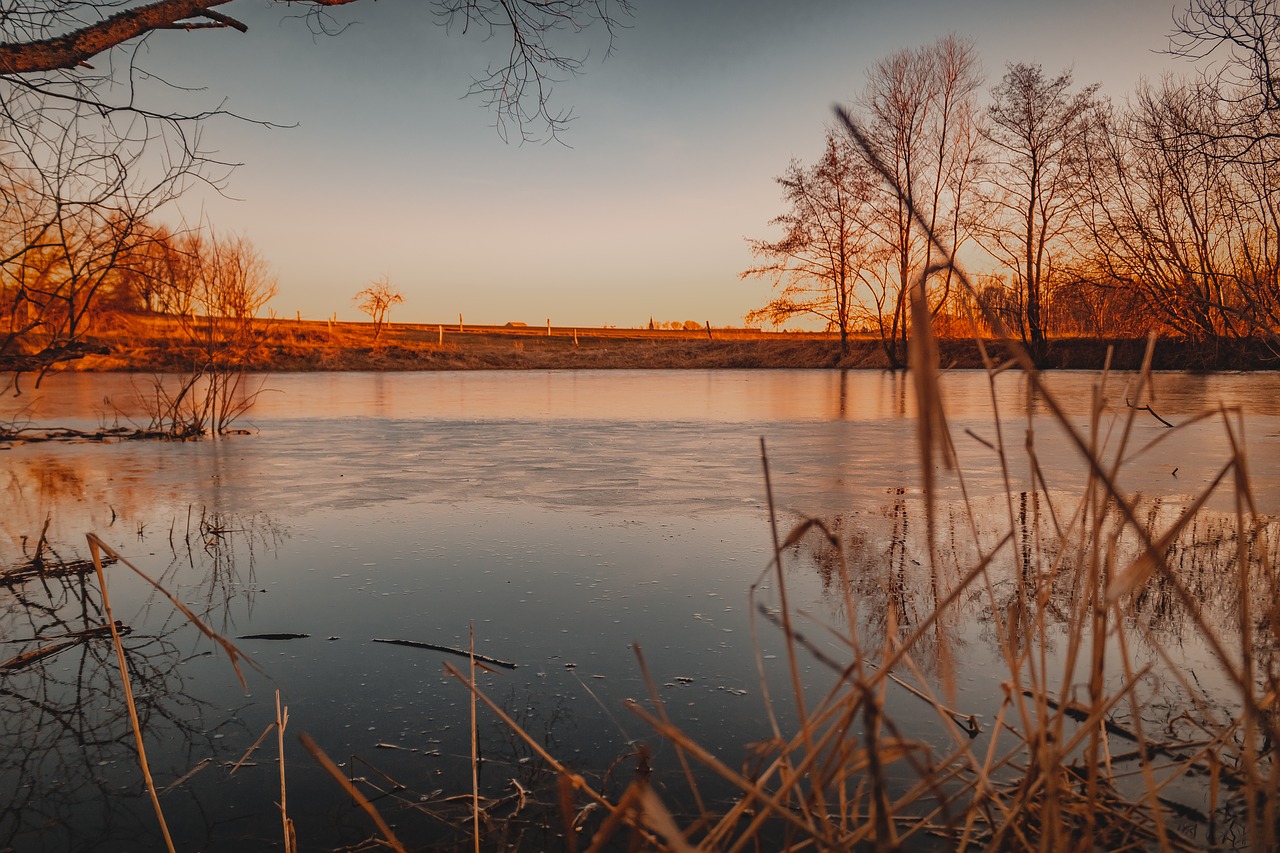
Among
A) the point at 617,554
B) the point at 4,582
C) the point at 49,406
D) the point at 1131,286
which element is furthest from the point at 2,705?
the point at 1131,286

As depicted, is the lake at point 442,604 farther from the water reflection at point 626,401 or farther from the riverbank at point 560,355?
the riverbank at point 560,355

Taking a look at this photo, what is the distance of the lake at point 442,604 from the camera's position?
5.76ft

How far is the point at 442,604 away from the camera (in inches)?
116

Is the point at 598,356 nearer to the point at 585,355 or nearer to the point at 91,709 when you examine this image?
the point at 585,355

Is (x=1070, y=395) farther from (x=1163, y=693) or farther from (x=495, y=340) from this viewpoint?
(x=495, y=340)

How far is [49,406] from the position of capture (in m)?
12.3

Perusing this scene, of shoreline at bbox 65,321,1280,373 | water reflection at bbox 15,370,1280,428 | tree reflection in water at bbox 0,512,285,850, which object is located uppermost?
shoreline at bbox 65,321,1280,373

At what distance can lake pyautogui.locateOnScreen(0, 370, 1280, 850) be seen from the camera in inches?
69.1

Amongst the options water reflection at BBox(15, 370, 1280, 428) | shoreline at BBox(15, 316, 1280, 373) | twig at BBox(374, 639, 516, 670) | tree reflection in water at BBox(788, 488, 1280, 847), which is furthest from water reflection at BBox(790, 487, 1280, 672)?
shoreline at BBox(15, 316, 1280, 373)

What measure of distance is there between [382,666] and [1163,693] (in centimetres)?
222

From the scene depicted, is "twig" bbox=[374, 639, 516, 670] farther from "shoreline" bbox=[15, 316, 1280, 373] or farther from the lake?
"shoreline" bbox=[15, 316, 1280, 373]

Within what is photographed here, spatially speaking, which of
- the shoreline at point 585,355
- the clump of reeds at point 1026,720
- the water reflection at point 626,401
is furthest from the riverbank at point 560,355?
the clump of reeds at point 1026,720

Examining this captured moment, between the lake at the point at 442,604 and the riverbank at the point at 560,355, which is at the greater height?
the riverbank at the point at 560,355

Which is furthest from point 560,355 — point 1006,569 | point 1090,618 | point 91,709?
point 91,709
